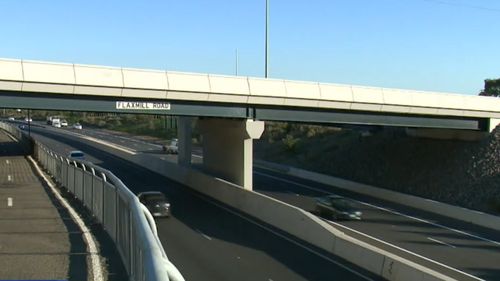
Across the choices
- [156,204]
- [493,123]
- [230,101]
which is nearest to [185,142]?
[230,101]

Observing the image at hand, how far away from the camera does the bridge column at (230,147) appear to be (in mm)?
34469

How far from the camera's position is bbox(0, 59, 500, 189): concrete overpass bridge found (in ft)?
83.0

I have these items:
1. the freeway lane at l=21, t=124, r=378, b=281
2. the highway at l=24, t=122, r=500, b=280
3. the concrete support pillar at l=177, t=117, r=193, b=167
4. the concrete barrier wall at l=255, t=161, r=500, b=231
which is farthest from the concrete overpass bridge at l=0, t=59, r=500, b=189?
the concrete support pillar at l=177, t=117, r=193, b=167

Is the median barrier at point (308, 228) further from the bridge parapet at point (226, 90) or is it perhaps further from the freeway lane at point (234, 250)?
the bridge parapet at point (226, 90)

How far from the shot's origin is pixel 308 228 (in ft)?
79.3

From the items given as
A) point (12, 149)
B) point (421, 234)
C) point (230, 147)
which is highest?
point (230, 147)

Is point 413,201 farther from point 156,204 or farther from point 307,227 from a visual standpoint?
point 156,204

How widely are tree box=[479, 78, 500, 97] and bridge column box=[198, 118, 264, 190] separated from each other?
5585 centimetres

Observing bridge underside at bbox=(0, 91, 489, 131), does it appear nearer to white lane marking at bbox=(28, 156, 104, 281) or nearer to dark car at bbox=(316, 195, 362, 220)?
white lane marking at bbox=(28, 156, 104, 281)

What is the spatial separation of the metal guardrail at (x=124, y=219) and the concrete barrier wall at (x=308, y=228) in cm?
868

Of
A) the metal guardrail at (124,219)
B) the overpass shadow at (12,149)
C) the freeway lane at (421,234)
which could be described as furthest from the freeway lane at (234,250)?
the overpass shadow at (12,149)

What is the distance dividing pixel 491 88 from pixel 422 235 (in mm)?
63950

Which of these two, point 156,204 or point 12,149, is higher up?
point 156,204

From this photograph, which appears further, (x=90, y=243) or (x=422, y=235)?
(x=422, y=235)
